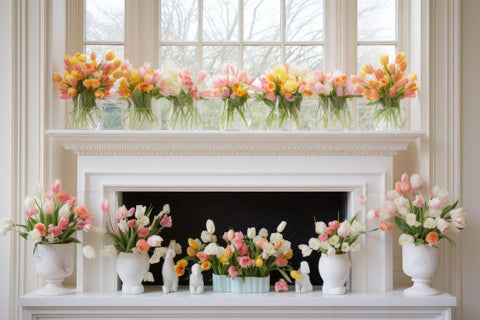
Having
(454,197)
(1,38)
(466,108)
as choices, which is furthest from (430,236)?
(1,38)

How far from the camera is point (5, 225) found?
9.45 feet

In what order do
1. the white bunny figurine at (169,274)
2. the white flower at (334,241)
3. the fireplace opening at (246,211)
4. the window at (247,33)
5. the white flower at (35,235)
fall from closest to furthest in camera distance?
1. the white flower at (35,235)
2. the white flower at (334,241)
3. the white bunny figurine at (169,274)
4. the fireplace opening at (246,211)
5. the window at (247,33)

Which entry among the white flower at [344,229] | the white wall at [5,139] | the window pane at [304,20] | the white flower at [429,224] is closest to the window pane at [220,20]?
the window pane at [304,20]

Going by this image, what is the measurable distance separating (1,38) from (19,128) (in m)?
0.48

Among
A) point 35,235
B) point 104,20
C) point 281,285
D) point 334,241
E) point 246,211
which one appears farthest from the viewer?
point 104,20

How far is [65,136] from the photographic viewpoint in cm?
295

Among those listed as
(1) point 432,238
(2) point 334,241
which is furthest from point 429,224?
(2) point 334,241

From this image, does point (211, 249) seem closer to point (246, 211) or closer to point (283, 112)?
point (246, 211)

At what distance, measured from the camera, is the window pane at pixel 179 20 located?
11.4 ft

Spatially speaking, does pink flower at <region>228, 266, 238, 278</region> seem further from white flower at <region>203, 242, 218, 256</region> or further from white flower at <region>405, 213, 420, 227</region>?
white flower at <region>405, 213, 420, 227</region>

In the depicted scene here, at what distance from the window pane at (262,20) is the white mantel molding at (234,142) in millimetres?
789

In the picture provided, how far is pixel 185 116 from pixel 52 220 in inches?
32.7

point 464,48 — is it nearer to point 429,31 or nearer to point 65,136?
point 429,31

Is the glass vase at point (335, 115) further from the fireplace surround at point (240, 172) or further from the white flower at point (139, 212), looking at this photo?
the white flower at point (139, 212)
